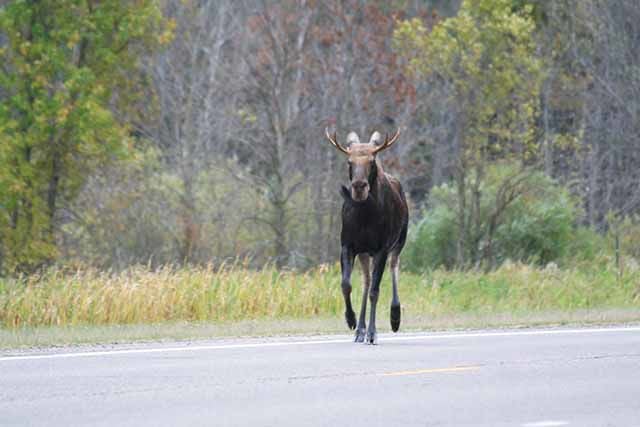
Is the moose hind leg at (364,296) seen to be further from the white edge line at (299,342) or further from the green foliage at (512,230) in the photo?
the green foliage at (512,230)

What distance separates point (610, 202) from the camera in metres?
45.3

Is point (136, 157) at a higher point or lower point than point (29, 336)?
higher

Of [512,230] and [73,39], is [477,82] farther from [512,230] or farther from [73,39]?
[73,39]

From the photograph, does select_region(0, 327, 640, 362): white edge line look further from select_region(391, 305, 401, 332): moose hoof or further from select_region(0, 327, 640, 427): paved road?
select_region(391, 305, 401, 332): moose hoof

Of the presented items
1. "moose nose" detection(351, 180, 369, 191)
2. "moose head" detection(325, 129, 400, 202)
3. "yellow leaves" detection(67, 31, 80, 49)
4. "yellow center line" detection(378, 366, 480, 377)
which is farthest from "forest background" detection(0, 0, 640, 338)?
"yellow center line" detection(378, 366, 480, 377)

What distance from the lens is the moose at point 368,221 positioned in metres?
15.1

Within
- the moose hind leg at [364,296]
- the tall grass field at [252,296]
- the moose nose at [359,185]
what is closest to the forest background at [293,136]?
the tall grass field at [252,296]

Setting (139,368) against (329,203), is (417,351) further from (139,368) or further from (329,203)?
(329,203)

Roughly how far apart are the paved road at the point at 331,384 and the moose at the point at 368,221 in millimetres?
700

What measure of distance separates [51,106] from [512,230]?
12065mm

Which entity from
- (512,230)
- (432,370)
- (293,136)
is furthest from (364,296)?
(293,136)

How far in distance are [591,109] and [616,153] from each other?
421 cm

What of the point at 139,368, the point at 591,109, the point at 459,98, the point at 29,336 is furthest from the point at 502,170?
the point at 139,368

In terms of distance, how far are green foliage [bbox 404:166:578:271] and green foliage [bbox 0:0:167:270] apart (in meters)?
8.28
